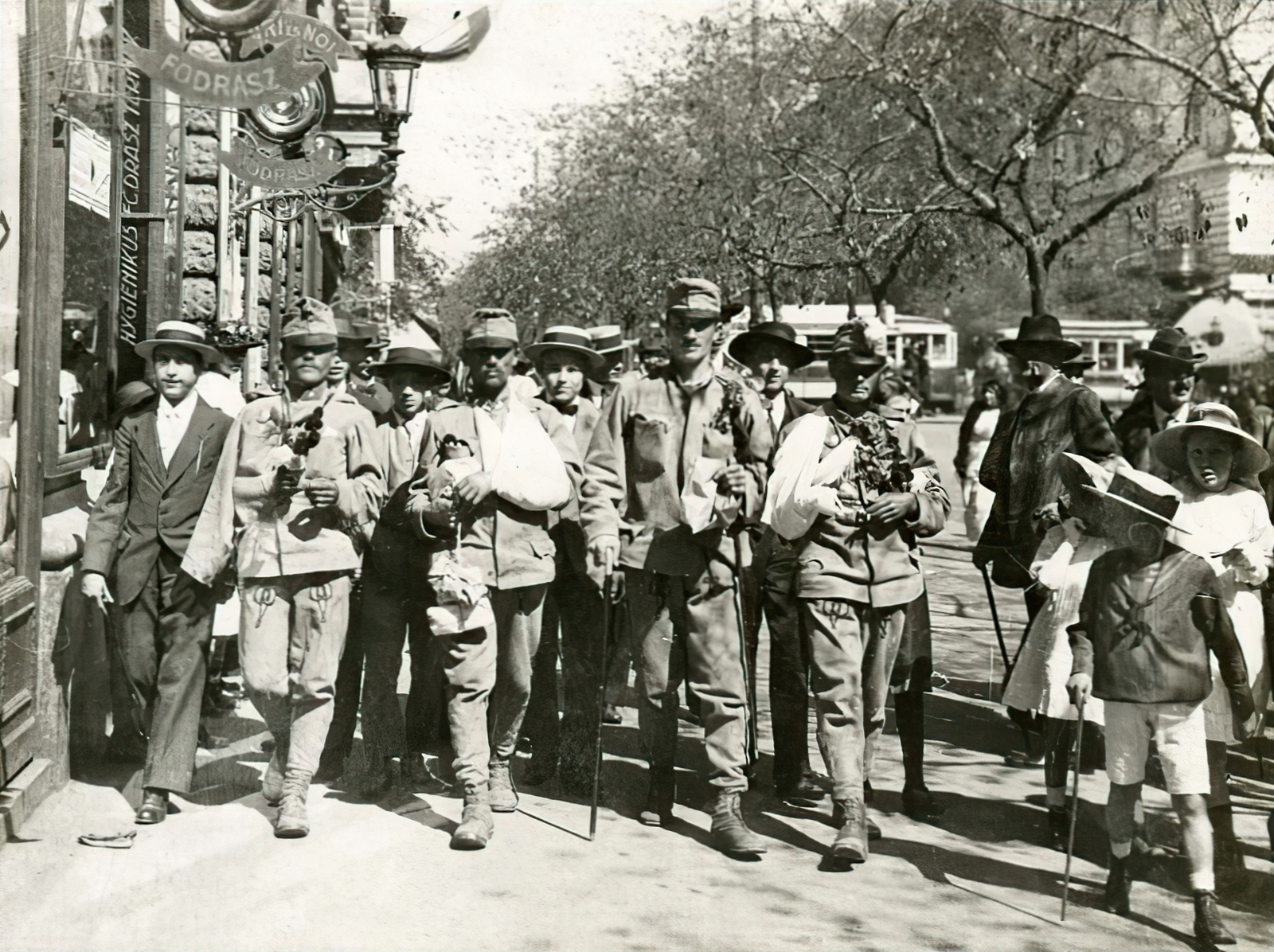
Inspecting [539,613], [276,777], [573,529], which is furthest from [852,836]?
[276,777]

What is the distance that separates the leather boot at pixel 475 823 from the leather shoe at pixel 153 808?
46.6 inches

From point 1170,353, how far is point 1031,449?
0.83 meters

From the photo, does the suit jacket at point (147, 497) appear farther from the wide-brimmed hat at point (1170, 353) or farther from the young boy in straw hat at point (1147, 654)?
the wide-brimmed hat at point (1170, 353)

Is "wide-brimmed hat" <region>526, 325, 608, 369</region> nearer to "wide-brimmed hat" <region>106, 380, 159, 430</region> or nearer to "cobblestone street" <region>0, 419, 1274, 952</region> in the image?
"wide-brimmed hat" <region>106, 380, 159, 430</region>

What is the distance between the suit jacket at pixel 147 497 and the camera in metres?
6.01

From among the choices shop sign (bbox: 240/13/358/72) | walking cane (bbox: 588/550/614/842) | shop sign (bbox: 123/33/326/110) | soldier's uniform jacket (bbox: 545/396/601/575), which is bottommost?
walking cane (bbox: 588/550/614/842)

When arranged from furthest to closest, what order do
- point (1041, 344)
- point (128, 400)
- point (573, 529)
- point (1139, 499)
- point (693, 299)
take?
point (128, 400) < point (1041, 344) < point (573, 529) < point (693, 299) < point (1139, 499)

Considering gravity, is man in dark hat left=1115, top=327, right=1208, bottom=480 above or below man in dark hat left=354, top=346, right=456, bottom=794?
above

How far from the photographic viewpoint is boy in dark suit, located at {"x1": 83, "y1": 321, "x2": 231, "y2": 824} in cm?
600

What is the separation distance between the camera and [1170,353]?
6.81 m

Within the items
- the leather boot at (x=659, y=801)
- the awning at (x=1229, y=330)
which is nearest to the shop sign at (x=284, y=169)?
the leather boot at (x=659, y=801)

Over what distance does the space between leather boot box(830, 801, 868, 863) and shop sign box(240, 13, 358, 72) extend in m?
4.02

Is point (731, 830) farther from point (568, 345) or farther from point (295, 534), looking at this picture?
point (568, 345)

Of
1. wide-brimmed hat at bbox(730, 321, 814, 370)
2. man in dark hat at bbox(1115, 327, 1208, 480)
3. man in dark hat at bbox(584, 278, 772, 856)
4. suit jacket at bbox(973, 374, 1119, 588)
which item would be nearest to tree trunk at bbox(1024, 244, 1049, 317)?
man in dark hat at bbox(1115, 327, 1208, 480)
